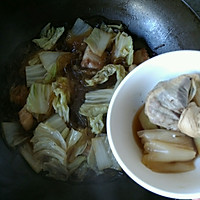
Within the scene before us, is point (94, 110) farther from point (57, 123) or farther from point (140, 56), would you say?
point (140, 56)

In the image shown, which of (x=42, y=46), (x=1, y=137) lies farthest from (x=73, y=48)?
(x=1, y=137)

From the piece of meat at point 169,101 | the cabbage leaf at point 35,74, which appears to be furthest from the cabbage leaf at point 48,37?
the piece of meat at point 169,101

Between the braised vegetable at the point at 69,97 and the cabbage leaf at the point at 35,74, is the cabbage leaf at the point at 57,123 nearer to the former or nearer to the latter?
the braised vegetable at the point at 69,97

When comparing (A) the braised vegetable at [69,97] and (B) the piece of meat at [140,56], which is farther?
(B) the piece of meat at [140,56]

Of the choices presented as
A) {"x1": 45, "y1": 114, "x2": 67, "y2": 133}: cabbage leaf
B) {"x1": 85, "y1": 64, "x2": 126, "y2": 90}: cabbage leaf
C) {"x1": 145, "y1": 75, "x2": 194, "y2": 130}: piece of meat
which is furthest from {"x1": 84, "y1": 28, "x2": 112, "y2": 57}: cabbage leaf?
{"x1": 145, "y1": 75, "x2": 194, "y2": 130}: piece of meat

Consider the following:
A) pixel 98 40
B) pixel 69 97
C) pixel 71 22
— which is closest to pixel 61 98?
pixel 69 97

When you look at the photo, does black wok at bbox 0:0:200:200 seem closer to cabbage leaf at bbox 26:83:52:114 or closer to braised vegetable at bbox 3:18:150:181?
braised vegetable at bbox 3:18:150:181

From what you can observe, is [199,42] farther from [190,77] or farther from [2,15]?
[2,15]
